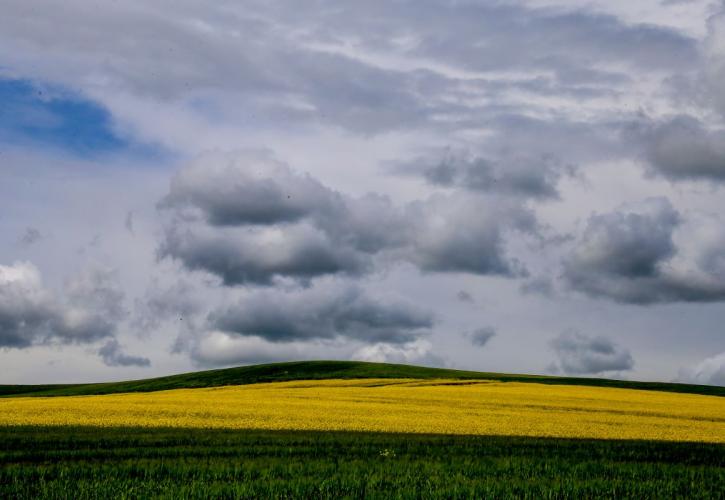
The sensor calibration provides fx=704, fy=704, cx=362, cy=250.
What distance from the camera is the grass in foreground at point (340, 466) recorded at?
1386 centimetres

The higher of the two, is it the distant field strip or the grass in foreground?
the grass in foreground

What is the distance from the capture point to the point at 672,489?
15.0 metres

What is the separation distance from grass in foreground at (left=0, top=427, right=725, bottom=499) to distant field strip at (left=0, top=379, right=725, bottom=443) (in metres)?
4.84

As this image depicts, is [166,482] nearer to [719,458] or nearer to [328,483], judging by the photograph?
[328,483]

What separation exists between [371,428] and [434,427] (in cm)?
312

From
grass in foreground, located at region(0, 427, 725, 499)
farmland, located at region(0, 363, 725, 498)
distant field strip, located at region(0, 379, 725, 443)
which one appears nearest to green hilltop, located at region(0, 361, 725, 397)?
distant field strip, located at region(0, 379, 725, 443)

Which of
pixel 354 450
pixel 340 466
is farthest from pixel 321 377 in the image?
pixel 340 466

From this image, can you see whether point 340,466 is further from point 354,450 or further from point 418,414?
point 418,414

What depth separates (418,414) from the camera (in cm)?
3709

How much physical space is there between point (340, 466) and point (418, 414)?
67.3 ft

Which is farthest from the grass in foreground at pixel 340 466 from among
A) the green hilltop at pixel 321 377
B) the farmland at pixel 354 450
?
the green hilltop at pixel 321 377

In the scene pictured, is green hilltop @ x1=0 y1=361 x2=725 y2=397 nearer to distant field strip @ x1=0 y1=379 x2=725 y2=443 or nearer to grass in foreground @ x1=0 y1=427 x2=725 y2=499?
distant field strip @ x1=0 y1=379 x2=725 y2=443

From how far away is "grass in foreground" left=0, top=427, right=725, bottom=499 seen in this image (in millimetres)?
13859

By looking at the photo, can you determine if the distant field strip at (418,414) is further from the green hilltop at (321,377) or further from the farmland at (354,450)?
the green hilltop at (321,377)
